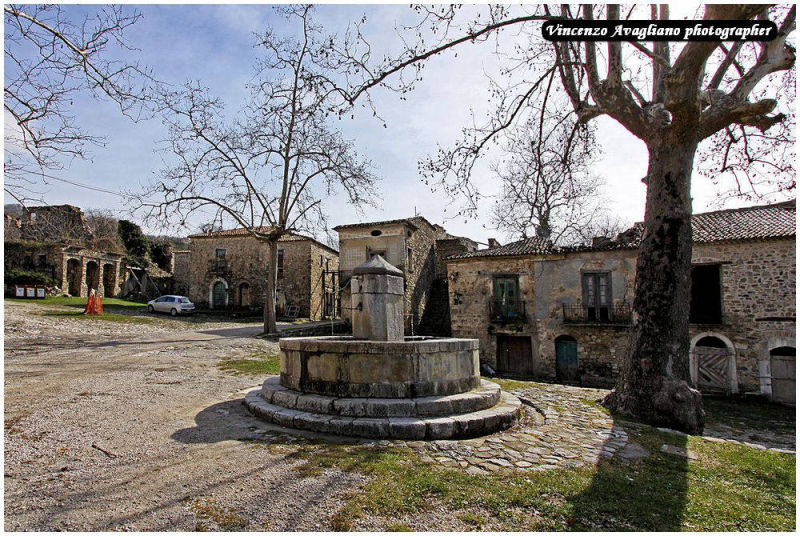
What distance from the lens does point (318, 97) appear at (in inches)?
285

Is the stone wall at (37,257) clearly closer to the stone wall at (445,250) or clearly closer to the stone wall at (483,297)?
the stone wall at (445,250)

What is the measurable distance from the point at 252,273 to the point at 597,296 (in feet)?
71.8

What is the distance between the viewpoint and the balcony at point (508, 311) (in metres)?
18.6

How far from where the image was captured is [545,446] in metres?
4.75

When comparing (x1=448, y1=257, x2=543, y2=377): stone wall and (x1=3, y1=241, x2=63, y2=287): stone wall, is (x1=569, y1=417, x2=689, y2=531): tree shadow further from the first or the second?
(x1=3, y1=241, x2=63, y2=287): stone wall

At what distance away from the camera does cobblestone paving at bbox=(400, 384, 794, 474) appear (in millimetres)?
4156

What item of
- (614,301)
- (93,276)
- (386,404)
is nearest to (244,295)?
(93,276)

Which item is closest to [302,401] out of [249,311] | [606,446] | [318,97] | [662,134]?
[606,446]

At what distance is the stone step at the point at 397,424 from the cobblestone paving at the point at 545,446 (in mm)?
147

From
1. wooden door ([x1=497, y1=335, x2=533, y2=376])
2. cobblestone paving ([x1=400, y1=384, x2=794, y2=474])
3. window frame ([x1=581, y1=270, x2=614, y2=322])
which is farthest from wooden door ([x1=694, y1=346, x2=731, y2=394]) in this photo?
cobblestone paving ([x1=400, y1=384, x2=794, y2=474])

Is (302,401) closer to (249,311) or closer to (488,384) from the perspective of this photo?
(488,384)

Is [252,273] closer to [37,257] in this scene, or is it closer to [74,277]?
[74,277]

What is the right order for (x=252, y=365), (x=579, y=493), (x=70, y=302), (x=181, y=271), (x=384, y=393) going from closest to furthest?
1. (x=579, y=493)
2. (x=384, y=393)
3. (x=252, y=365)
4. (x=70, y=302)
5. (x=181, y=271)

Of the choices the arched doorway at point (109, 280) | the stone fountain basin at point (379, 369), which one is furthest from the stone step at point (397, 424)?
the arched doorway at point (109, 280)
